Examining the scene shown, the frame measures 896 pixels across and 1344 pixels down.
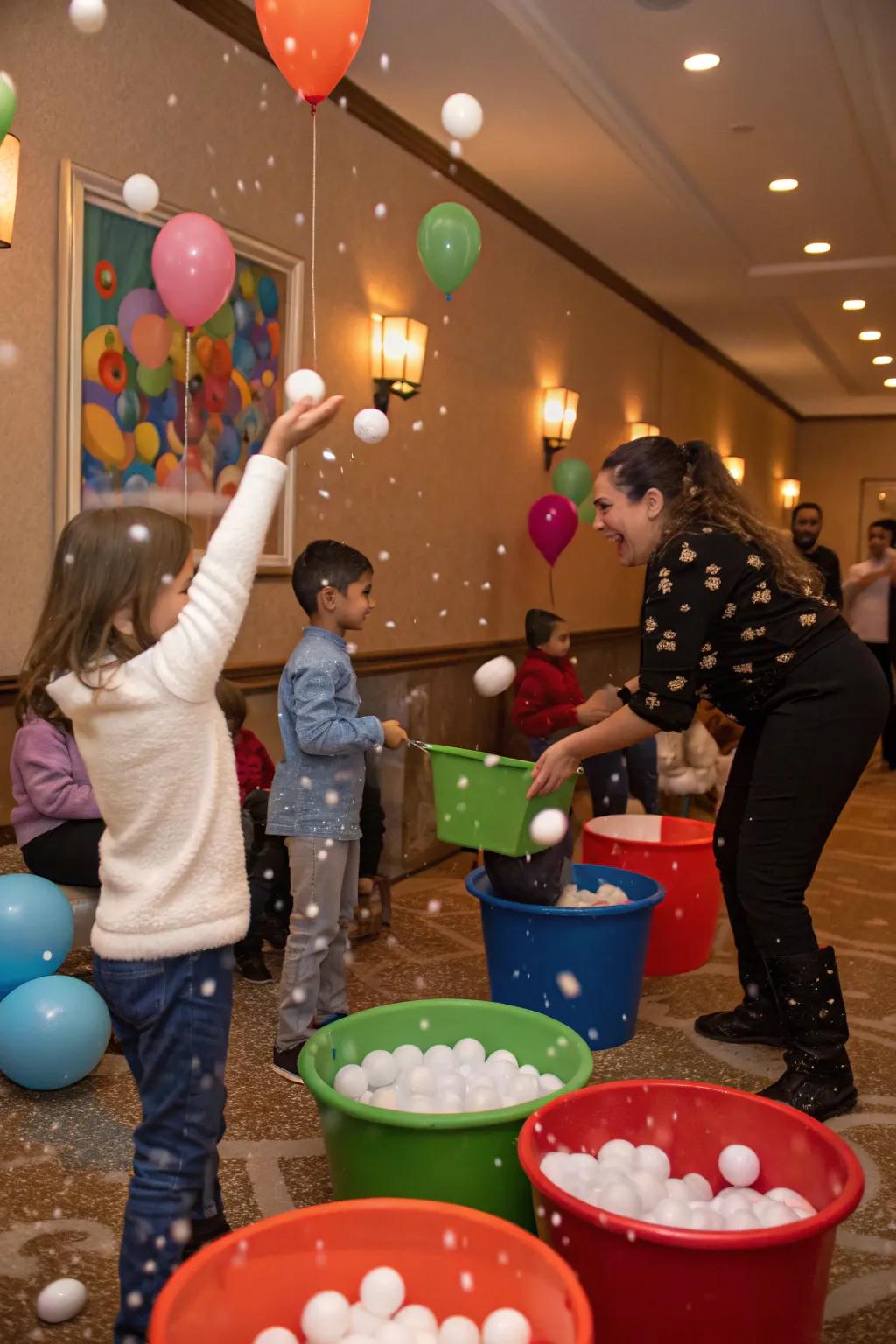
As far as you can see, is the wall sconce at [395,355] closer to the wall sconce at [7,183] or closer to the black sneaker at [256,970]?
the wall sconce at [7,183]

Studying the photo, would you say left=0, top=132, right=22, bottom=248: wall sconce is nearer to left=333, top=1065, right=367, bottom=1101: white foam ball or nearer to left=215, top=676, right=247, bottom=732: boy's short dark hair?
left=215, top=676, right=247, bottom=732: boy's short dark hair

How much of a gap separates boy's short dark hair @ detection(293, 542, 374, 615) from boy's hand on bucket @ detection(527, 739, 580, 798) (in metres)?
0.61

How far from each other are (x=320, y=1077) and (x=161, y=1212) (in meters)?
0.40

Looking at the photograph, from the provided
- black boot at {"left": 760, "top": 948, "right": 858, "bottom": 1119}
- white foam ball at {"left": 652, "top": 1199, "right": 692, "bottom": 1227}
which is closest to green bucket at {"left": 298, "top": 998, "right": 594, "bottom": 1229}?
white foam ball at {"left": 652, "top": 1199, "right": 692, "bottom": 1227}

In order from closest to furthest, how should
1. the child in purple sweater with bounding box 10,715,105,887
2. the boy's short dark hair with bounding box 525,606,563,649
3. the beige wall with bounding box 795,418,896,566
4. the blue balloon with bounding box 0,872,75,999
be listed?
the blue balloon with bounding box 0,872,75,999 → the child in purple sweater with bounding box 10,715,105,887 → the boy's short dark hair with bounding box 525,606,563,649 → the beige wall with bounding box 795,418,896,566

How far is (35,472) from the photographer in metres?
3.05

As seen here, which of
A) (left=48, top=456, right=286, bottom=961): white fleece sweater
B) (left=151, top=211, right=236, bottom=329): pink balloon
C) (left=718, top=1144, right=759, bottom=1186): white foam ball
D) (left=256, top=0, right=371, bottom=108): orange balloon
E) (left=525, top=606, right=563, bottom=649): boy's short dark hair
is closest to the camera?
(left=48, top=456, right=286, bottom=961): white fleece sweater

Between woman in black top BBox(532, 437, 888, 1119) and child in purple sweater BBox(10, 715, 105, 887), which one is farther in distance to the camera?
child in purple sweater BBox(10, 715, 105, 887)

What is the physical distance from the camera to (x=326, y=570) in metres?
2.73

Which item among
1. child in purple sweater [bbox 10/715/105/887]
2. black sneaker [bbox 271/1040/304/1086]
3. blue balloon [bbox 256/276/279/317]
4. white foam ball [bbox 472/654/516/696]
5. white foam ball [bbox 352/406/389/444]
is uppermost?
blue balloon [bbox 256/276/279/317]

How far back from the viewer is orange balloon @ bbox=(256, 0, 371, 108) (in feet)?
8.82

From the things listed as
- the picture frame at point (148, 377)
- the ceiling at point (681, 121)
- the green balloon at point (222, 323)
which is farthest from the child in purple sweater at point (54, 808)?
the ceiling at point (681, 121)

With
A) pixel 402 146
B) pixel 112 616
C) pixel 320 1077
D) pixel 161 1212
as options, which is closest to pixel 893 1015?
pixel 320 1077

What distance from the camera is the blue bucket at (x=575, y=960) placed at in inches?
109
